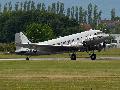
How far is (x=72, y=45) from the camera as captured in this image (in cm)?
9181

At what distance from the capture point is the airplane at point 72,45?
295ft

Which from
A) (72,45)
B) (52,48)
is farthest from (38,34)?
(72,45)

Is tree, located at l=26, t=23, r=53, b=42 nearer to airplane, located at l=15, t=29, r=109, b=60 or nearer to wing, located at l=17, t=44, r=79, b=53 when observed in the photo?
airplane, located at l=15, t=29, r=109, b=60

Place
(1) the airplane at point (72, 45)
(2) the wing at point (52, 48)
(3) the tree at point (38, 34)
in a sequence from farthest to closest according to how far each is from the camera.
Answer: (3) the tree at point (38, 34), (2) the wing at point (52, 48), (1) the airplane at point (72, 45)

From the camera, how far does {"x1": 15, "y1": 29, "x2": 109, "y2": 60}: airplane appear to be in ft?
295

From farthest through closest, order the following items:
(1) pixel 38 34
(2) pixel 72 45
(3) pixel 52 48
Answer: (1) pixel 38 34, (3) pixel 52 48, (2) pixel 72 45

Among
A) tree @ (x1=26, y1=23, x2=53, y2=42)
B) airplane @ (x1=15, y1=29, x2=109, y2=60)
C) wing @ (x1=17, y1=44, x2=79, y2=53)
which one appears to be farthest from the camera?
tree @ (x1=26, y1=23, x2=53, y2=42)

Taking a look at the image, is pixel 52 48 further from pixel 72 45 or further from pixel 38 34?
pixel 38 34

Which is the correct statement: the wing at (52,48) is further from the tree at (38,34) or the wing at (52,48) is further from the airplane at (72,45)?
the tree at (38,34)

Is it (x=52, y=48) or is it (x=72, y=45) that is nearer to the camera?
(x=72, y=45)

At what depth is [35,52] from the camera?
325ft

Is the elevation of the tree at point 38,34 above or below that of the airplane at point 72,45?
above

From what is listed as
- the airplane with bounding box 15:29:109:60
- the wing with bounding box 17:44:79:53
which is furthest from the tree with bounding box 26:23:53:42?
the wing with bounding box 17:44:79:53

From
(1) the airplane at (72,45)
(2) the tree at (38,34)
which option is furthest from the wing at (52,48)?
(2) the tree at (38,34)
